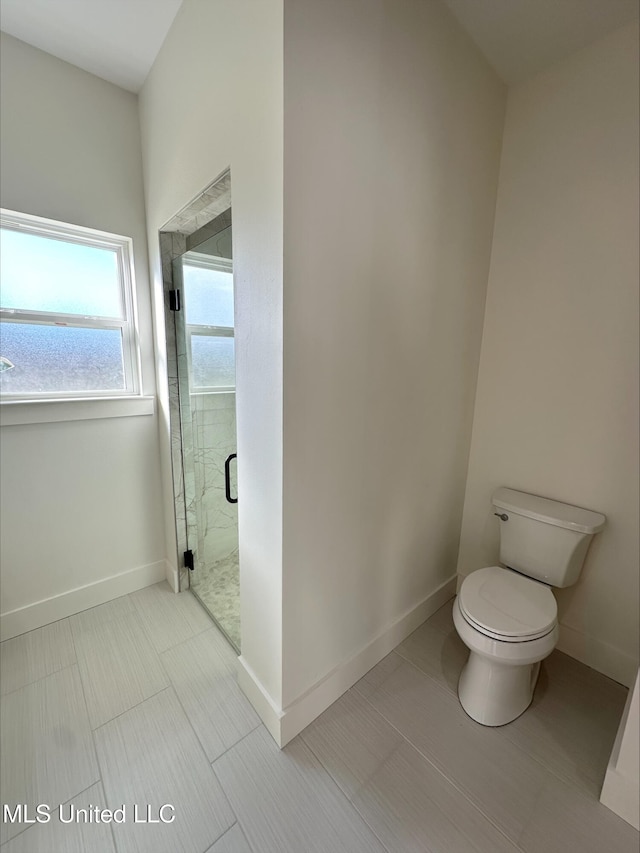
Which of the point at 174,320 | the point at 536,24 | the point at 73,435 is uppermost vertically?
the point at 536,24

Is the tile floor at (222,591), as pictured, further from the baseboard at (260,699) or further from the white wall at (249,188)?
the white wall at (249,188)

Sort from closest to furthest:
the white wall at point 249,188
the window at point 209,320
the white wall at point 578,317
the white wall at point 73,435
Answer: the white wall at point 249,188 < the white wall at point 578,317 < the white wall at point 73,435 < the window at point 209,320

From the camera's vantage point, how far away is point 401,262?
1332mm

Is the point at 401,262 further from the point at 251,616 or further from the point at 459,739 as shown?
the point at 459,739

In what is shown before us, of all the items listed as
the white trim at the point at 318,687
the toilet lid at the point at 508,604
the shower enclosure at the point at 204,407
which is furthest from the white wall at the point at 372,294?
the shower enclosure at the point at 204,407

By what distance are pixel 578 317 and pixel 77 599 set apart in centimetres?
292

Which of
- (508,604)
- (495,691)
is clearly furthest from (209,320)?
(495,691)

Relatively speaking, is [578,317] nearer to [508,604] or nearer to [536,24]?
[536,24]

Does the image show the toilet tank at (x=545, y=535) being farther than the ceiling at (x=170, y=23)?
Yes

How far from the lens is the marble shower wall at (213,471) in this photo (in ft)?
6.81

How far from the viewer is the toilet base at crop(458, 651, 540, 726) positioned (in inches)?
53.7

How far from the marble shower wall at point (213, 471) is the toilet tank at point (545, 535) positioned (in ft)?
5.05

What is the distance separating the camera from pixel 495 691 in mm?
1374

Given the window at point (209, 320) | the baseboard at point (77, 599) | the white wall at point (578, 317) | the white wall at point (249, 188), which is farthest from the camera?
the window at point (209, 320)
